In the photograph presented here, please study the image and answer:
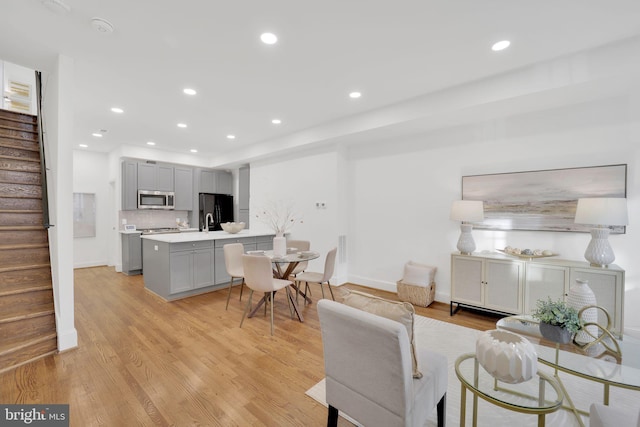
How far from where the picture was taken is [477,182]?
3.73 metres

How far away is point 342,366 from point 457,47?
2.81 metres

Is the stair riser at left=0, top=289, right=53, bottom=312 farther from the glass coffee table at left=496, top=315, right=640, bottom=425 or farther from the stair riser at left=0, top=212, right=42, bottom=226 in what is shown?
the glass coffee table at left=496, top=315, right=640, bottom=425

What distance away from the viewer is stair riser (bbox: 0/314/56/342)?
2.47 m

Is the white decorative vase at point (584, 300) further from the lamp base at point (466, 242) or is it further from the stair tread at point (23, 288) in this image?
the stair tread at point (23, 288)

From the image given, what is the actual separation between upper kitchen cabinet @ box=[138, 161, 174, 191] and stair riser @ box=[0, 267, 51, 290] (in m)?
3.61

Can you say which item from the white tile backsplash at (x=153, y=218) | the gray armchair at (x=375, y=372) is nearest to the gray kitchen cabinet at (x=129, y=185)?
the white tile backsplash at (x=153, y=218)

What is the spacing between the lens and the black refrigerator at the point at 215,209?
7.16 metres

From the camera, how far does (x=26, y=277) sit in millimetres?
2828

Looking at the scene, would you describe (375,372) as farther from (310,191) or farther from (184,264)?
(310,191)

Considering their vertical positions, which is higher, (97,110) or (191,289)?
(97,110)

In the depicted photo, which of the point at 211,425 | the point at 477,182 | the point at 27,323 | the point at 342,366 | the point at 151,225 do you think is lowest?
the point at 211,425

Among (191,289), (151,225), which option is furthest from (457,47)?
(151,225)

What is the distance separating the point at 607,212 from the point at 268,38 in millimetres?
3569

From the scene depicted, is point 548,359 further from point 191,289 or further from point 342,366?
point 191,289
